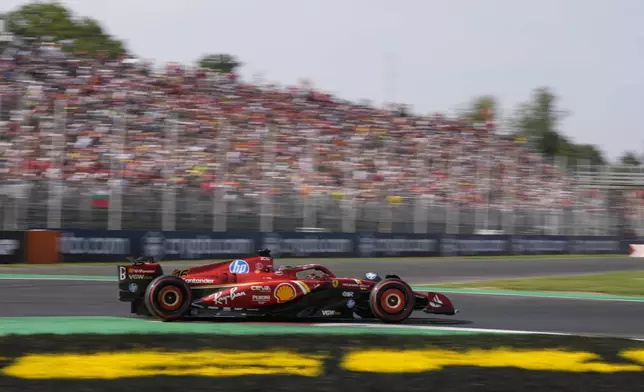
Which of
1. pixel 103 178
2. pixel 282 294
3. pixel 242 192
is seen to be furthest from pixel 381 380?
pixel 242 192

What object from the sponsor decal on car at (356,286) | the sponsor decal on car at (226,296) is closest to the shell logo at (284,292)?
the sponsor decal on car at (226,296)

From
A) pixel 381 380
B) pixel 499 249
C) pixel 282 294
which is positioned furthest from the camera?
pixel 499 249

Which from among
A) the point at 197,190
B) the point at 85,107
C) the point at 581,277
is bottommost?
the point at 581,277

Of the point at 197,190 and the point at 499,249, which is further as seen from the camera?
the point at 499,249

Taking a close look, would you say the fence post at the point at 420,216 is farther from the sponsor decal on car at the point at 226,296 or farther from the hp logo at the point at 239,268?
the sponsor decal on car at the point at 226,296

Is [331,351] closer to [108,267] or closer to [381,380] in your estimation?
[381,380]

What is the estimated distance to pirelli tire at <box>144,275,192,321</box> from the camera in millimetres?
9914

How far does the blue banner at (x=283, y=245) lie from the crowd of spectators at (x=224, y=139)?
1.27 metres

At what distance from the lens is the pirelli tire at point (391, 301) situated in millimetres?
10406

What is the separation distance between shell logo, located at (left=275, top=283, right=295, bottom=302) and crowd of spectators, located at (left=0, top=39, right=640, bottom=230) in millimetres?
10502

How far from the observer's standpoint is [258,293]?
33.0ft

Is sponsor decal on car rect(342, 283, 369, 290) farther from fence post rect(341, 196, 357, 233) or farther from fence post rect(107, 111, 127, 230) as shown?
fence post rect(341, 196, 357, 233)

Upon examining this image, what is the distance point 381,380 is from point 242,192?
16595 mm

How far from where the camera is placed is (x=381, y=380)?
648 centimetres
